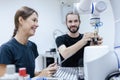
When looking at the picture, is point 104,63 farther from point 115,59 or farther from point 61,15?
point 61,15

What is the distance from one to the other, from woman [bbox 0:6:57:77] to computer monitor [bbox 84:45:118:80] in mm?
404

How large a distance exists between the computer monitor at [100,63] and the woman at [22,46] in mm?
404

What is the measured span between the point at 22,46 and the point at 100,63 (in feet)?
2.26

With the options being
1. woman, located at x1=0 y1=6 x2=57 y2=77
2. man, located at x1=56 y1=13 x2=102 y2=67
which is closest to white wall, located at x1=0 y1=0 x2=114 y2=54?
man, located at x1=56 y1=13 x2=102 y2=67

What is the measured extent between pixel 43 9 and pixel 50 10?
0.14 m

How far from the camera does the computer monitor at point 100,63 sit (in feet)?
3.09

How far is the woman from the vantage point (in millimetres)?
1341

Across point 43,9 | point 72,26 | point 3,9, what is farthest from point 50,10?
point 72,26

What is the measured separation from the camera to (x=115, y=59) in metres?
0.97

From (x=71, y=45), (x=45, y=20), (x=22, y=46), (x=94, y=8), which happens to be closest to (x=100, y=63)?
(x=94, y=8)

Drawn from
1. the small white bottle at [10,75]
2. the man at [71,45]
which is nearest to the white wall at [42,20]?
the man at [71,45]

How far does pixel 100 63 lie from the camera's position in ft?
3.10

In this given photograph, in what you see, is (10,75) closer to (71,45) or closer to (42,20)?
(71,45)

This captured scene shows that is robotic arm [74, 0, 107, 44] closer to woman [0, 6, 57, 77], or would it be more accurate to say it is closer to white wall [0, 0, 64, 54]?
woman [0, 6, 57, 77]
